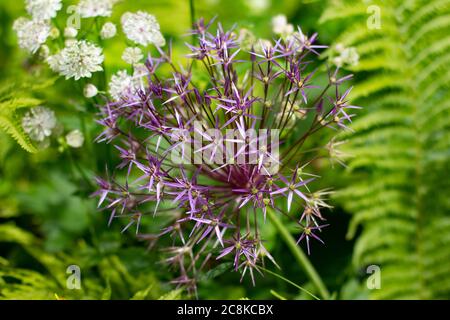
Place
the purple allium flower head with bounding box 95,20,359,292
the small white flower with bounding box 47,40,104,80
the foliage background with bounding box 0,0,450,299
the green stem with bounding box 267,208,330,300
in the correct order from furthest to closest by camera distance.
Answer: the foliage background with bounding box 0,0,450,299, the green stem with bounding box 267,208,330,300, the small white flower with bounding box 47,40,104,80, the purple allium flower head with bounding box 95,20,359,292

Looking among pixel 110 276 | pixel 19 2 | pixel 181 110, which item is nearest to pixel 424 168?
pixel 181 110

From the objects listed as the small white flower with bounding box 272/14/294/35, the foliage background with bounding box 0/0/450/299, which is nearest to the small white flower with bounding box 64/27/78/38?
the foliage background with bounding box 0/0/450/299

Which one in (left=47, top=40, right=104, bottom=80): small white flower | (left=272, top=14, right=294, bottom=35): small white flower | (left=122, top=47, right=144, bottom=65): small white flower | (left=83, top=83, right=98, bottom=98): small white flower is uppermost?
(left=272, top=14, right=294, bottom=35): small white flower

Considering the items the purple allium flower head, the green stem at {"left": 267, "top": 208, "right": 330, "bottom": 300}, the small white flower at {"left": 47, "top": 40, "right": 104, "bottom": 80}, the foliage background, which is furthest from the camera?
the foliage background

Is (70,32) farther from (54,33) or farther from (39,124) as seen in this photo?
(39,124)

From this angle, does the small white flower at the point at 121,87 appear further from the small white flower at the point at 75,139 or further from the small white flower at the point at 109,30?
the small white flower at the point at 75,139

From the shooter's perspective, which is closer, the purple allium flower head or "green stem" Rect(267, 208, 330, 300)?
the purple allium flower head

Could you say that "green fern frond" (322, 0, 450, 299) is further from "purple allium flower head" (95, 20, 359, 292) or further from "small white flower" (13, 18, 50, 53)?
"small white flower" (13, 18, 50, 53)

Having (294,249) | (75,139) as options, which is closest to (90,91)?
(75,139)
